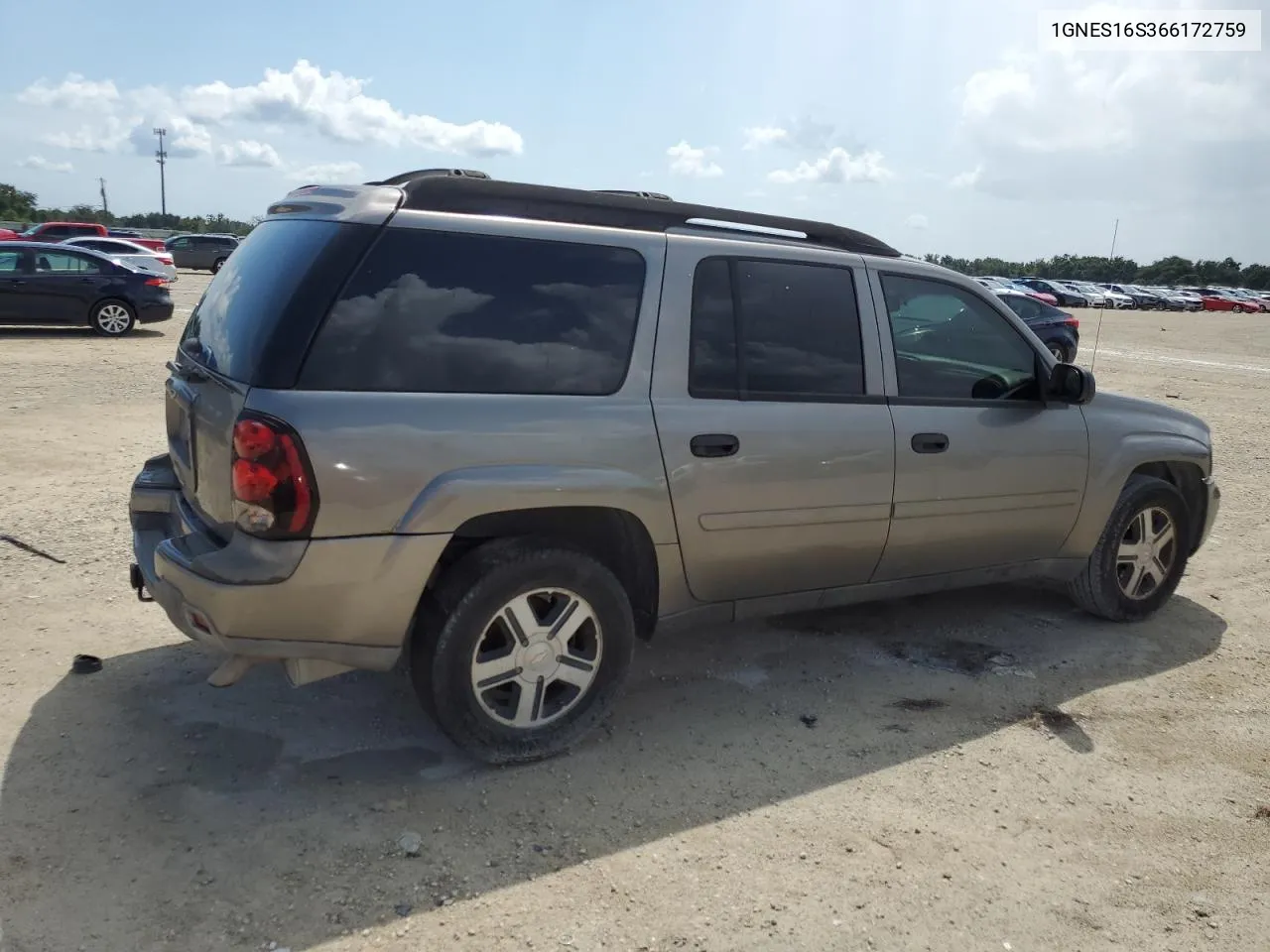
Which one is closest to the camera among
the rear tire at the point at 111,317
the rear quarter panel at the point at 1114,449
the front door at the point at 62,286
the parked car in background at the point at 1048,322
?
the rear quarter panel at the point at 1114,449

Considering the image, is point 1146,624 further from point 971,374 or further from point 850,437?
point 850,437

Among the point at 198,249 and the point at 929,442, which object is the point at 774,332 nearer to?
the point at 929,442

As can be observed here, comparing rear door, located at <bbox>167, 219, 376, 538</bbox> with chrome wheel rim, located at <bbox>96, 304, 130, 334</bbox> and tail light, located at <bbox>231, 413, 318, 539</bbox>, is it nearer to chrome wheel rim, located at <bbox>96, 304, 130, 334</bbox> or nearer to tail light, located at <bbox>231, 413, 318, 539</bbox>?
tail light, located at <bbox>231, 413, 318, 539</bbox>

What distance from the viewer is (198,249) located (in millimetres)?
36812

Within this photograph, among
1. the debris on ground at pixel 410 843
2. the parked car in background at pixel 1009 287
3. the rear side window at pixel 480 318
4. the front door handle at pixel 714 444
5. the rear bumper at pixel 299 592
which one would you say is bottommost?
the debris on ground at pixel 410 843

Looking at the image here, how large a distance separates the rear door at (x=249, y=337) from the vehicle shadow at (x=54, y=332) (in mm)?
13953

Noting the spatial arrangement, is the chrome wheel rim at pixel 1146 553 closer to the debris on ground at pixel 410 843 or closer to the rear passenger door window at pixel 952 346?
the rear passenger door window at pixel 952 346

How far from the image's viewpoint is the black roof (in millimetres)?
3418

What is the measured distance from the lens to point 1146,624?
5.30 meters

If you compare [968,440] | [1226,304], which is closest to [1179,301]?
[1226,304]

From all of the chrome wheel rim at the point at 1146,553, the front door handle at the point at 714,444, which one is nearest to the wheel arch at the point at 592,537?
the front door handle at the point at 714,444

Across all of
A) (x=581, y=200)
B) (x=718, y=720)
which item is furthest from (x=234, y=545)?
(x=718, y=720)

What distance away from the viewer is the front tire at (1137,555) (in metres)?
5.07

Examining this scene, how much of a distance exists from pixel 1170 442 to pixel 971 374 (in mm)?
1401
